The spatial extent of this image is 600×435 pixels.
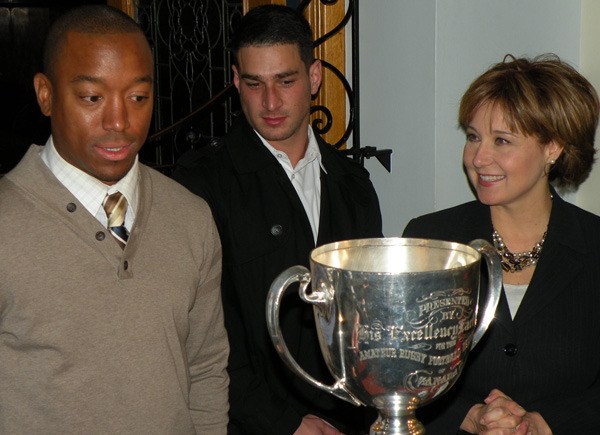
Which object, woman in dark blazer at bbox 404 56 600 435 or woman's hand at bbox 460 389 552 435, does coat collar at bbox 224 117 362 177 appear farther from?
woman's hand at bbox 460 389 552 435

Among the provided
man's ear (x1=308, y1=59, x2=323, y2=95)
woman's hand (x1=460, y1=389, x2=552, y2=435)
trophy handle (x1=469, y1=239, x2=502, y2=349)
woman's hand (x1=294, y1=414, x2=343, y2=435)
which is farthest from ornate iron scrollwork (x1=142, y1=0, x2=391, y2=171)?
trophy handle (x1=469, y1=239, x2=502, y2=349)

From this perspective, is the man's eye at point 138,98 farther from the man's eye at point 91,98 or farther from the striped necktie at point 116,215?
the striped necktie at point 116,215

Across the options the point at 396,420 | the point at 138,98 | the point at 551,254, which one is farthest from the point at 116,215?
the point at 551,254

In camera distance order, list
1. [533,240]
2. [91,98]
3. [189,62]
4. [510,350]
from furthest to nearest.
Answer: [189,62], [533,240], [510,350], [91,98]

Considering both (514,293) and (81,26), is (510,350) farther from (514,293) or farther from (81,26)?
(81,26)

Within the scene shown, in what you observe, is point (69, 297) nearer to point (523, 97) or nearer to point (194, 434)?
point (194, 434)

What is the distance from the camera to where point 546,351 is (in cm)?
202

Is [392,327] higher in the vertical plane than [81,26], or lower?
lower

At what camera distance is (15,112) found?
6.80 metres

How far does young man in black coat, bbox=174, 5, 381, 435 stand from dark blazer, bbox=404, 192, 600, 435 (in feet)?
1.19

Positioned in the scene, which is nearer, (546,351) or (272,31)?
(546,351)

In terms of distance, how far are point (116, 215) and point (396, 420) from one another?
2.36ft

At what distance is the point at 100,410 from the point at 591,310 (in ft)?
3.60

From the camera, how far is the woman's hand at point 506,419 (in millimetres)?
1692
